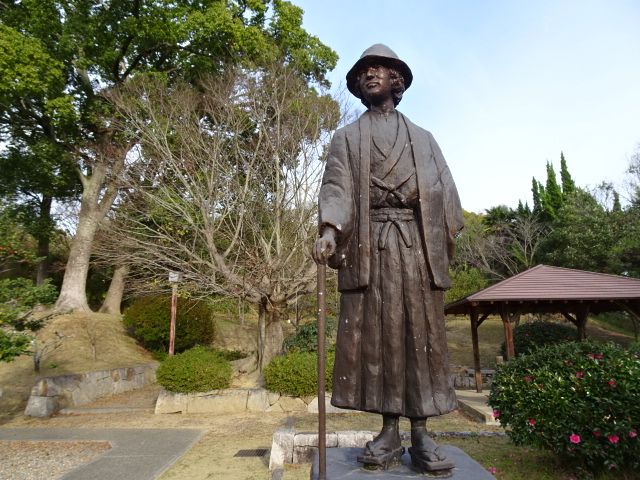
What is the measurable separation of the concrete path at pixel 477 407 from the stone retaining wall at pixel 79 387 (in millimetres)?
9399

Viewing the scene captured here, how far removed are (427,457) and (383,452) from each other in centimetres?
26

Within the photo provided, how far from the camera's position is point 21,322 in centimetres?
826

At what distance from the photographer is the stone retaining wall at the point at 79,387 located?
34.4 ft

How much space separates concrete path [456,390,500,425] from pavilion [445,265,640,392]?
0.55 m

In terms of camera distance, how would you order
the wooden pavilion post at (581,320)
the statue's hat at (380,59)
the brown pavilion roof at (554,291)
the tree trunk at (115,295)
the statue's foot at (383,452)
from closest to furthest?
the statue's foot at (383,452)
the statue's hat at (380,59)
the brown pavilion roof at (554,291)
the wooden pavilion post at (581,320)
the tree trunk at (115,295)

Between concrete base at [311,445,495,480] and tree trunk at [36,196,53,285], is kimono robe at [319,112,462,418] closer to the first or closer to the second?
concrete base at [311,445,495,480]

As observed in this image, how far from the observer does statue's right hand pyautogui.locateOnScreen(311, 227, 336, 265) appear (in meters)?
2.77

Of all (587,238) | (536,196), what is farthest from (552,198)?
(587,238)

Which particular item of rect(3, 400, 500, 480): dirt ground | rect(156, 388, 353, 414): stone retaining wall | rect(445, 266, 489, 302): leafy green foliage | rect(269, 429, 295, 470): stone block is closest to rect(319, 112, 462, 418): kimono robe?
rect(3, 400, 500, 480): dirt ground

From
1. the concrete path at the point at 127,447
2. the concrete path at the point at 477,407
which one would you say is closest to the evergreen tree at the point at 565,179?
the concrete path at the point at 477,407

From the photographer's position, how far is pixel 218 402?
35.6 feet

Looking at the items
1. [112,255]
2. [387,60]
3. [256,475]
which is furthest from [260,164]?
[387,60]

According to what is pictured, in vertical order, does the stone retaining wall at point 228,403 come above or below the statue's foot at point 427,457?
below

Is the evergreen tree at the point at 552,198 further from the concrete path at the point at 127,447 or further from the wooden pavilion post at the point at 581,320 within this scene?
the concrete path at the point at 127,447
